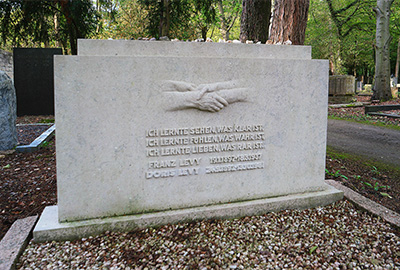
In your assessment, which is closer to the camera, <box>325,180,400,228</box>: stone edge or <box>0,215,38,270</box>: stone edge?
Answer: <box>0,215,38,270</box>: stone edge

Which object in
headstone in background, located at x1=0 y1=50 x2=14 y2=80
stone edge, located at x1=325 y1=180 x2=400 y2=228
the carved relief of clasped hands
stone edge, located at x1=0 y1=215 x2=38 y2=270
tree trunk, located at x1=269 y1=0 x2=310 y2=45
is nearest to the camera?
stone edge, located at x1=0 y1=215 x2=38 y2=270

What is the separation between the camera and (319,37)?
67.8 ft

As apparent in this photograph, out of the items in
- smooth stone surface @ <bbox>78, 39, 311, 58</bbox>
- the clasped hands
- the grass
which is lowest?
the grass

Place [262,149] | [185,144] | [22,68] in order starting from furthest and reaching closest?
[22,68] → [262,149] → [185,144]

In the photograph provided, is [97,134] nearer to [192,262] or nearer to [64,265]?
[64,265]

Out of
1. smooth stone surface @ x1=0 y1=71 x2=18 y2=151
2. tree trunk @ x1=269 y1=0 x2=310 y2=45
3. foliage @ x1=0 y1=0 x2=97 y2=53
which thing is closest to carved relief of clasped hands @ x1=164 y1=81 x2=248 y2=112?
tree trunk @ x1=269 y1=0 x2=310 y2=45

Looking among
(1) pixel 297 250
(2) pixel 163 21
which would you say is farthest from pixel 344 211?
(2) pixel 163 21

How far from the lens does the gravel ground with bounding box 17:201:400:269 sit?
228 cm

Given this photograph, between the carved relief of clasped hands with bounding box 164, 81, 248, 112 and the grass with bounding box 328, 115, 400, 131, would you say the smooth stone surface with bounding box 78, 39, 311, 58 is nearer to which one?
the carved relief of clasped hands with bounding box 164, 81, 248, 112

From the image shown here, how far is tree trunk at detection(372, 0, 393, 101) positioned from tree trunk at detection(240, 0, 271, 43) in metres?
10.2

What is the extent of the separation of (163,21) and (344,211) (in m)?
10.9

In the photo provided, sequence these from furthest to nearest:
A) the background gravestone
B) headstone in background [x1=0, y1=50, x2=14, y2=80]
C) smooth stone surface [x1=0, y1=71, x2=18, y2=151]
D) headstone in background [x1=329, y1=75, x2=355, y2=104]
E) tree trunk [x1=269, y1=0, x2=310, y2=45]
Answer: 1. headstone in background [x1=329, y1=75, x2=355, y2=104]
2. headstone in background [x1=0, y1=50, x2=14, y2=80]
3. the background gravestone
4. smooth stone surface [x1=0, y1=71, x2=18, y2=151]
5. tree trunk [x1=269, y1=0, x2=310, y2=45]

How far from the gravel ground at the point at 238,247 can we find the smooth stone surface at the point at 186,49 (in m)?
1.76

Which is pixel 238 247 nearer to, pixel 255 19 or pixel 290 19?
pixel 290 19
